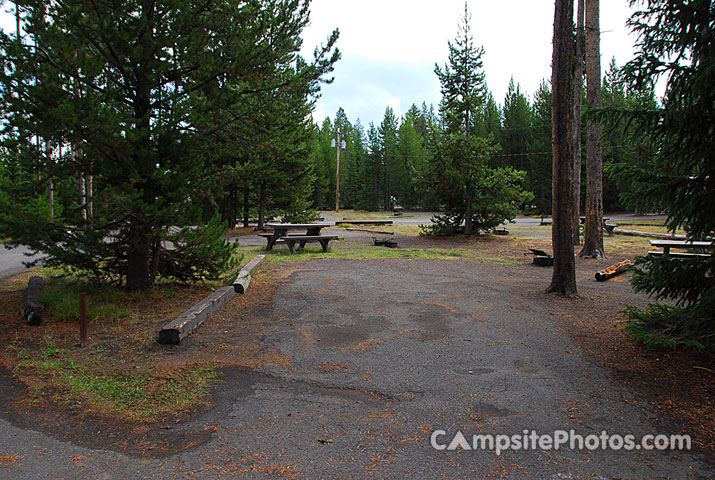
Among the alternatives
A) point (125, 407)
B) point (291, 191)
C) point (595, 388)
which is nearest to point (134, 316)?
point (125, 407)

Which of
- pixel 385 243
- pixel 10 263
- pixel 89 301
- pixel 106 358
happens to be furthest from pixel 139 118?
pixel 385 243

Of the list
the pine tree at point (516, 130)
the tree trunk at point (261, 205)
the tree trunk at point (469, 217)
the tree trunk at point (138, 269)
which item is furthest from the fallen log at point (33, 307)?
the pine tree at point (516, 130)

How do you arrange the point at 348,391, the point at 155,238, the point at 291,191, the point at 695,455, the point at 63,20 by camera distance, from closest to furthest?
1. the point at 695,455
2. the point at 348,391
3. the point at 63,20
4. the point at 155,238
5. the point at 291,191

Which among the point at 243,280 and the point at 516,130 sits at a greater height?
the point at 516,130

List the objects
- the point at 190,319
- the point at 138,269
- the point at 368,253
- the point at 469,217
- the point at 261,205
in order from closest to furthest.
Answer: the point at 190,319 < the point at 138,269 < the point at 368,253 < the point at 469,217 < the point at 261,205

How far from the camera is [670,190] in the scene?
4957 millimetres

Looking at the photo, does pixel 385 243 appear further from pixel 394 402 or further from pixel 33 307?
pixel 394 402

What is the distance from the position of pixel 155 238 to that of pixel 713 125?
7.45m

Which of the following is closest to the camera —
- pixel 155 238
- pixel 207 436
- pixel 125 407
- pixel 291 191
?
pixel 207 436

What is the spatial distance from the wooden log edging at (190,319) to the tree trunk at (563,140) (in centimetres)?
599

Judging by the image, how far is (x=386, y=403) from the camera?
3840 mm

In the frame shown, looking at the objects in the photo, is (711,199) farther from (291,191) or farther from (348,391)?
(291,191)

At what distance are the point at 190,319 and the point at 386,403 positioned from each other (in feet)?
10.5

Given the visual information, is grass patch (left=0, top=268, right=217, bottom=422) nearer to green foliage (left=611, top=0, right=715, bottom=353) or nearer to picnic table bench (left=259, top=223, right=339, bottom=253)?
green foliage (left=611, top=0, right=715, bottom=353)
